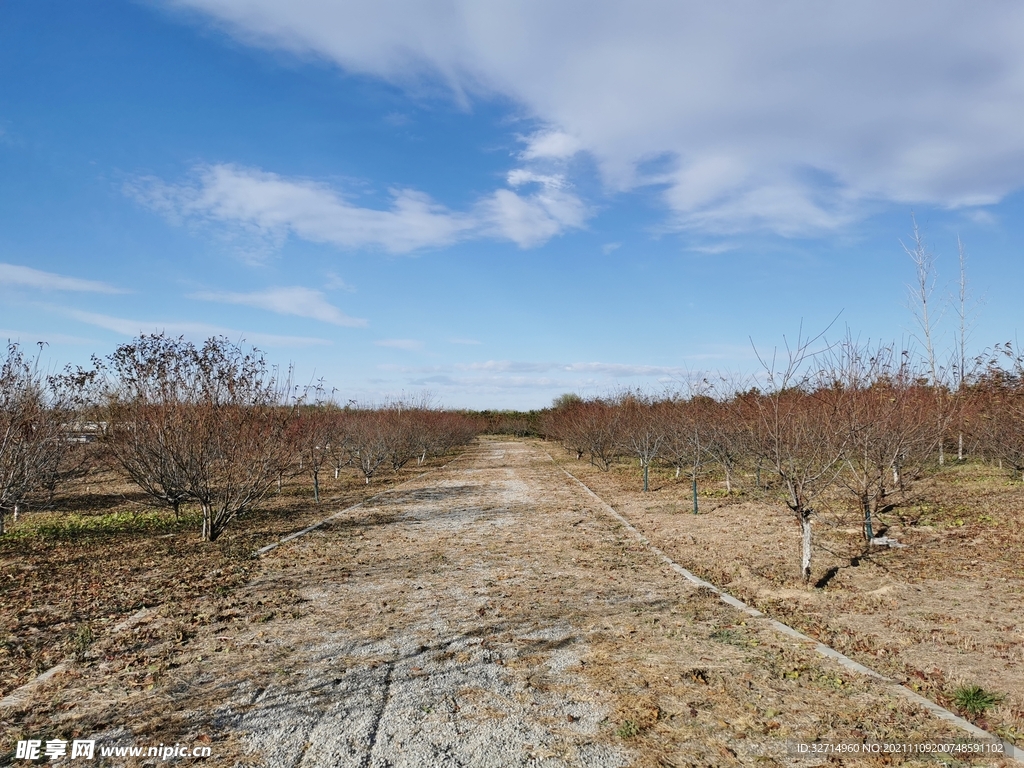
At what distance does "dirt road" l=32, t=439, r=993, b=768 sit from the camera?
3307 mm

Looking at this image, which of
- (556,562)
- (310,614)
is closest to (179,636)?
(310,614)

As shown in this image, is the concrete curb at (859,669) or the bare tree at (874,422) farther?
the bare tree at (874,422)

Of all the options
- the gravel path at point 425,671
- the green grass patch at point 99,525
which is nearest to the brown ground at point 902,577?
the gravel path at point 425,671

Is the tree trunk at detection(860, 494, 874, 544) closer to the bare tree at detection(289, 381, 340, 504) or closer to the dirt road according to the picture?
the dirt road

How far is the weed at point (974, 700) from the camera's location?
3.62 metres

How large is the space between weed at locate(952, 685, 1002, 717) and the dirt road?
35 centimetres

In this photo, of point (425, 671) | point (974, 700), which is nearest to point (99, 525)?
point (425, 671)

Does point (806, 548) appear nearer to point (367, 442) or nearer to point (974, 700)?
point (974, 700)

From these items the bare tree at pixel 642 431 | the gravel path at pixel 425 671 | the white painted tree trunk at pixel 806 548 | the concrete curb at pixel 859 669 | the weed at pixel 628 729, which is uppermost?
the bare tree at pixel 642 431

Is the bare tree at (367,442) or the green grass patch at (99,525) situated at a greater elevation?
the bare tree at (367,442)

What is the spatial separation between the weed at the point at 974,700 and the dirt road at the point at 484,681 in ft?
1.15

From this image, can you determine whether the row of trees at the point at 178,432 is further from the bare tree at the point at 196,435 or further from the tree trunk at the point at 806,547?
the tree trunk at the point at 806,547

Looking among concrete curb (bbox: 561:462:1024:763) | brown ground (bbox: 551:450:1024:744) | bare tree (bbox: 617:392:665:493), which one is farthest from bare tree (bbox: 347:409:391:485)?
concrete curb (bbox: 561:462:1024:763)

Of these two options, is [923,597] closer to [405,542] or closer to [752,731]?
[752,731]
